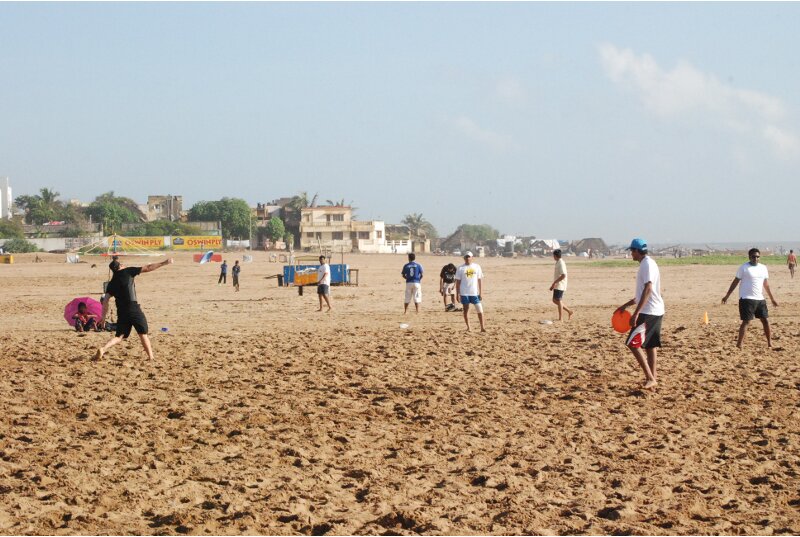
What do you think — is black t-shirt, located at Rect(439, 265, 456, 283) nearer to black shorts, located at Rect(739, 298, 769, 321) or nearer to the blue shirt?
the blue shirt

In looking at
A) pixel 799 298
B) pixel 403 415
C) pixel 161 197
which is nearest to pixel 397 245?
pixel 161 197

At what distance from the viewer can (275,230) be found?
316ft

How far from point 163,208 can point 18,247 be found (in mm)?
43588

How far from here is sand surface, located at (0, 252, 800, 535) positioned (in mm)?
5879

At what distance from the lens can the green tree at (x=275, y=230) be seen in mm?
96312

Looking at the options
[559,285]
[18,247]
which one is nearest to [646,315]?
[559,285]

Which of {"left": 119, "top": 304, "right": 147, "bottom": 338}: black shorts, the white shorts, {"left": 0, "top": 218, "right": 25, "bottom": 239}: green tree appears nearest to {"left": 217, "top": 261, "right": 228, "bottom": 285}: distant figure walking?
the white shorts

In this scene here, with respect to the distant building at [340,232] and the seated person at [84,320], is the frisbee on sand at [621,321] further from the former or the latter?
the distant building at [340,232]

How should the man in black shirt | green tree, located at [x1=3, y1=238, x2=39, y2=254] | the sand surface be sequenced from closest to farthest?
the sand surface → the man in black shirt → green tree, located at [x1=3, y1=238, x2=39, y2=254]

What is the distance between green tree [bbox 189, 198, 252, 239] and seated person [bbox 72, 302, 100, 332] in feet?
261

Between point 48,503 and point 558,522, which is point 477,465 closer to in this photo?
point 558,522

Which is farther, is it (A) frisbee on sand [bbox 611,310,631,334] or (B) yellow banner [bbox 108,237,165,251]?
(B) yellow banner [bbox 108,237,165,251]

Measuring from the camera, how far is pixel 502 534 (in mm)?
5516

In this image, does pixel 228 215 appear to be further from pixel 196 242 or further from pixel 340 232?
pixel 196 242
